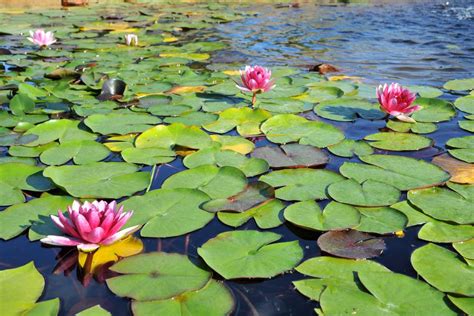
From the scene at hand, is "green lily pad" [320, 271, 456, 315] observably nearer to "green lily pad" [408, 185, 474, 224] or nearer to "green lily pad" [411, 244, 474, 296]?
"green lily pad" [411, 244, 474, 296]

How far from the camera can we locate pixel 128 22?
8055 millimetres

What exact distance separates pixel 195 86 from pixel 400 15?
22.9 ft

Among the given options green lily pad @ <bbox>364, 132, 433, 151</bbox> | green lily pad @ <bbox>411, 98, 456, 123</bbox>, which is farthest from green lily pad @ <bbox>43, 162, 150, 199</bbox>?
green lily pad @ <bbox>411, 98, 456, 123</bbox>

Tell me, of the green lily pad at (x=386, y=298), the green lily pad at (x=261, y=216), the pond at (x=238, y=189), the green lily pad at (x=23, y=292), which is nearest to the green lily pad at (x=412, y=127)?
the pond at (x=238, y=189)

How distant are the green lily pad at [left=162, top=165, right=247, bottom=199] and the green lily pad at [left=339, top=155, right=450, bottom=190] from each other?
529 mm

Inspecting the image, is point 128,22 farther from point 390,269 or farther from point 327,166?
point 390,269

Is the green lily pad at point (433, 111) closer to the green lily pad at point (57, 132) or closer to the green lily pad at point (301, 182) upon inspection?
the green lily pad at point (301, 182)

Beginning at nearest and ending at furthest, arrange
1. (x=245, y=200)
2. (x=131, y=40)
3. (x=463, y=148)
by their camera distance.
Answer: (x=245, y=200), (x=463, y=148), (x=131, y=40)

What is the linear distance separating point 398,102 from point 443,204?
1.16 m

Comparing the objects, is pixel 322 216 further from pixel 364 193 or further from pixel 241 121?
pixel 241 121

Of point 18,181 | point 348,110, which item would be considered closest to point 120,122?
point 18,181

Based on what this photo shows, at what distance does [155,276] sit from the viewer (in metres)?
1.45

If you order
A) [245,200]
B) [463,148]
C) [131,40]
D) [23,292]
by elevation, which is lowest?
[23,292]

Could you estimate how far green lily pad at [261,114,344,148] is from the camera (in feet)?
8.50
